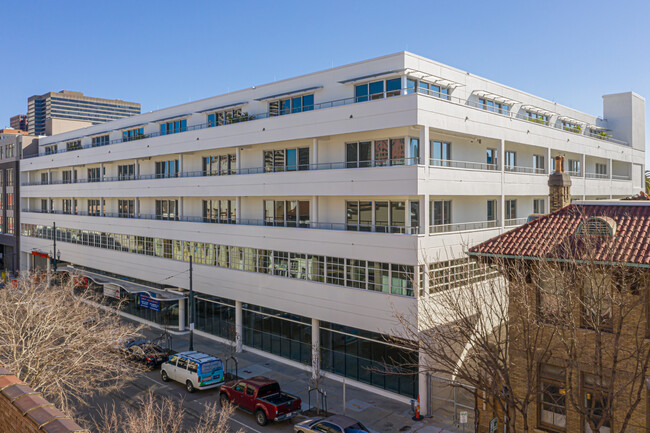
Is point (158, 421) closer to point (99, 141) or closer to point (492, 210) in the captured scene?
point (492, 210)

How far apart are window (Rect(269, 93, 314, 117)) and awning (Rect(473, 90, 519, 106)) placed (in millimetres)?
11007

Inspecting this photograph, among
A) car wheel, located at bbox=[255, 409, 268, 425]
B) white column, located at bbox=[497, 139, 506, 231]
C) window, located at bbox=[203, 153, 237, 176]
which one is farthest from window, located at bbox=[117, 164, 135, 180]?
white column, located at bbox=[497, 139, 506, 231]

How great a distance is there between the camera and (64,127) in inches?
2635

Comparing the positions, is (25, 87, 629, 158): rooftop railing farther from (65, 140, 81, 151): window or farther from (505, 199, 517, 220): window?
(65, 140, 81, 151): window

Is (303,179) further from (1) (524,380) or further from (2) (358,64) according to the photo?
(1) (524,380)

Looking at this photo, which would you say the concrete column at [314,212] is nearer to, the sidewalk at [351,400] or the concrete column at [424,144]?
the concrete column at [424,144]

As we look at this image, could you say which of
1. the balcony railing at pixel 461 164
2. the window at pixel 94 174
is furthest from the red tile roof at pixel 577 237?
the window at pixel 94 174

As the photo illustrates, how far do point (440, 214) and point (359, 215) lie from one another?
4.68 m

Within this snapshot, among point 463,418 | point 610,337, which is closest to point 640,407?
point 610,337

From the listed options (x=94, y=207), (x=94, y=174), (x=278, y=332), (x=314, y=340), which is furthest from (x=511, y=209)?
(x=94, y=174)

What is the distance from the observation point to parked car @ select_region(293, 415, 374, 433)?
18733 mm

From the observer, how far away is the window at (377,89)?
26734mm

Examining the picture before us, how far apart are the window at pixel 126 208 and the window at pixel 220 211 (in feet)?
40.1

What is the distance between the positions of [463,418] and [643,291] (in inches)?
356
